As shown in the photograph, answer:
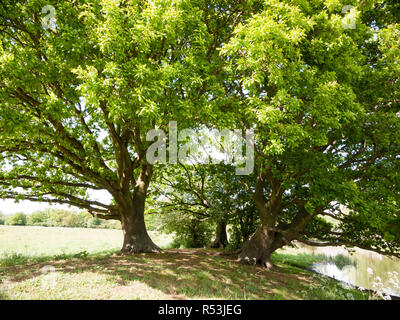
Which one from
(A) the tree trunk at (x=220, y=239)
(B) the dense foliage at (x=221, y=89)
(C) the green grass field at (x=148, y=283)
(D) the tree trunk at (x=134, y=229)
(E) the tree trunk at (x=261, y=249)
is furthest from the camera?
(A) the tree trunk at (x=220, y=239)

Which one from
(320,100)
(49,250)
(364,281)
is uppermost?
(320,100)

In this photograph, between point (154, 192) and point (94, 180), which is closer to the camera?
point (94, 180)

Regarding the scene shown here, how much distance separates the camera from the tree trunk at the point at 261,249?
12508 mm

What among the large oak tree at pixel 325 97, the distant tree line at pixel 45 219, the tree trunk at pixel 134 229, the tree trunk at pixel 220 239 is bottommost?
the distant tree line at pixel 45 219

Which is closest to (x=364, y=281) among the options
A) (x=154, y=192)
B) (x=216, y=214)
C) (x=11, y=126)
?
(x=216, y=214)

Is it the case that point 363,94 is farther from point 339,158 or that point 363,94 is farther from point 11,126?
point 11,126

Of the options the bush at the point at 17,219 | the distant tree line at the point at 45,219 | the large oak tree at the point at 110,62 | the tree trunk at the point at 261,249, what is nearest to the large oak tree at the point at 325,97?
the large oak tree at the point at 110,62

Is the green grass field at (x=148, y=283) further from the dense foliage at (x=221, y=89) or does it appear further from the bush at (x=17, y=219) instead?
the bush at (x=17, y=219)

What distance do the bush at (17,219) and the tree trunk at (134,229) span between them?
42658 millimetres

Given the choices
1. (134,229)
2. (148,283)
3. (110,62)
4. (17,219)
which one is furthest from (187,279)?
(17,219)

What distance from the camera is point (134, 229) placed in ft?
39.9

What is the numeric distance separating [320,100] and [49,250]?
18.4 meters

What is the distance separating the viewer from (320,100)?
6941 millimetres
